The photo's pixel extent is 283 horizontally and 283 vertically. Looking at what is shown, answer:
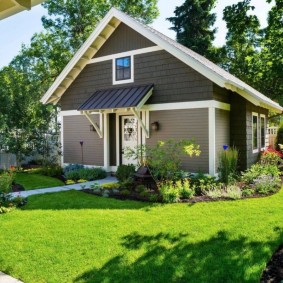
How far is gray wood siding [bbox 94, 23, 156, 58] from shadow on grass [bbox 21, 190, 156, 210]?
A: 621 centimetres

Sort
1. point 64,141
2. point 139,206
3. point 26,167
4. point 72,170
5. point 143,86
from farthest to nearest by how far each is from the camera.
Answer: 1. point 26,167
2. point 64,141
3. point 72,170
4. point 143,86
5. point 139,206

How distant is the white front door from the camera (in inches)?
482

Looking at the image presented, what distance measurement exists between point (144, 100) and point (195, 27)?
1630 centimetres

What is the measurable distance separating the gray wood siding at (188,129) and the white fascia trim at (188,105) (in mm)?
132

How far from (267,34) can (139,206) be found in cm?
582

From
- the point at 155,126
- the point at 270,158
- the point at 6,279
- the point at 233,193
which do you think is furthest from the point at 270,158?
the point at 6,279

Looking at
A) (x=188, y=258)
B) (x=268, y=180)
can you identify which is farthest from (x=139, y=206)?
(x=268, y=180)

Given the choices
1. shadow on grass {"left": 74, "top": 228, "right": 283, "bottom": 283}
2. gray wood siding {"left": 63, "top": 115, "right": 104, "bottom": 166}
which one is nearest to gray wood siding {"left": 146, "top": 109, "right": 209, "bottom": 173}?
gray wood siding {"left": 63, "top": 115, "right": 104, "bottom": 166}

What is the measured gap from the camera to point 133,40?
470 inches

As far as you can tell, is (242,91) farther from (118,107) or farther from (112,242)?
(112,242)

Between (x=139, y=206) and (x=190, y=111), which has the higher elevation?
(x=190, y=111)

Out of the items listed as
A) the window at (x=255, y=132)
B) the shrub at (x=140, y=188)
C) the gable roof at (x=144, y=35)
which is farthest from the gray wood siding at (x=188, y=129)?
the window at (x=255, y=132)

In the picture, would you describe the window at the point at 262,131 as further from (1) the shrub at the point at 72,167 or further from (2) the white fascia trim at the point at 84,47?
(1) the shrub at the point at 72,167

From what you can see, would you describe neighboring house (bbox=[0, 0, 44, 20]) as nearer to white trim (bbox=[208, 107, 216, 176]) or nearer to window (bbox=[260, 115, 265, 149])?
white trim (bbox=[208, 107, 216, 176])
